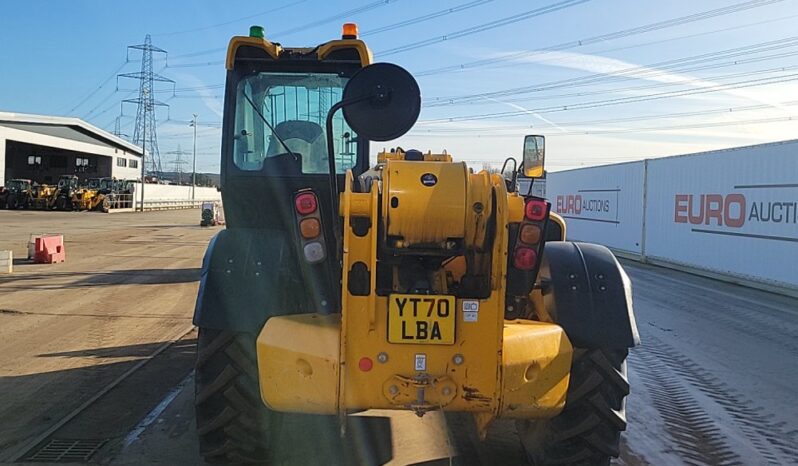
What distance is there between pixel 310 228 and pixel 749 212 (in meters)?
14.6

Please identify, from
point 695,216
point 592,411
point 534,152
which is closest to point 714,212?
point 695,216

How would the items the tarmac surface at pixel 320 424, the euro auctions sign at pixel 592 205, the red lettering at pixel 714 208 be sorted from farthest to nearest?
the euro auctions sign at pixel 592 205
the red lettering at pixel 714 208
the tarmac surface at pixel 320 424

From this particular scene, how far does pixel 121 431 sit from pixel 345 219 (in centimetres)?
284

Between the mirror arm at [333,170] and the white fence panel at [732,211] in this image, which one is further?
the white fence panel at [732,211]

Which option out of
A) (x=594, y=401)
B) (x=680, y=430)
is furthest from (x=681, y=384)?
(x=594, y=401)

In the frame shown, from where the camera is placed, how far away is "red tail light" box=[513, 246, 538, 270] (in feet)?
11.6

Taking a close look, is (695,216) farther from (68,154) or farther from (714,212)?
(68,154)

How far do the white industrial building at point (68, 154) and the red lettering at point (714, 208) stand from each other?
53.1m

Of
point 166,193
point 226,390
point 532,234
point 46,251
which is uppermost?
point 166,193

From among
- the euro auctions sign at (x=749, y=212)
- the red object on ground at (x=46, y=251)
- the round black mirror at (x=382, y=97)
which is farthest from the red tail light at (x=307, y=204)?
the red object on ground at (x=46, y=251)

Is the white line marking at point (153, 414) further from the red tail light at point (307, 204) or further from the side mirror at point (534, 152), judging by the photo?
the side mirror at point (534, 152)

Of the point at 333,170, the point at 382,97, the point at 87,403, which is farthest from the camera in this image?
the point at 87,403

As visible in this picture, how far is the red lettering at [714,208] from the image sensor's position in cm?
1669

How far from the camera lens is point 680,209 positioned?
62.5 feet
